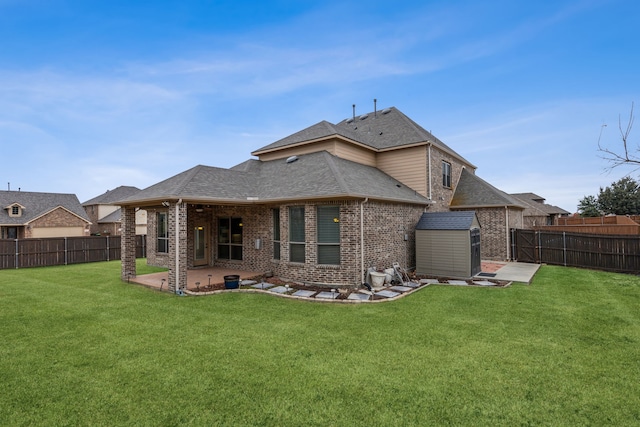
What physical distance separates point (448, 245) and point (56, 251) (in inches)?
771

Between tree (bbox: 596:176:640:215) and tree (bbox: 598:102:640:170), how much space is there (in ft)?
170

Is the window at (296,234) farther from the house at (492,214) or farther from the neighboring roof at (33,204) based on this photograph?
the neighboring roof at (33,204)

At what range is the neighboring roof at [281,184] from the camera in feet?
31.1

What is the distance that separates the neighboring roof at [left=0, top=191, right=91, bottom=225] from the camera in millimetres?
28453

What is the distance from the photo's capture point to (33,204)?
30.4m

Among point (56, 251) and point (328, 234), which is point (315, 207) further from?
point (56, 251)

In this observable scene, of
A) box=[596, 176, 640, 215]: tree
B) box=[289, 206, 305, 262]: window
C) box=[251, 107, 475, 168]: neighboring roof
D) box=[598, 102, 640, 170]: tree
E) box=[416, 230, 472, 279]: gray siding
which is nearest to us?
box=[598, 102, 640, 170]: tree

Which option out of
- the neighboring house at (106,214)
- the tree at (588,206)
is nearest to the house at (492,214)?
the neighboring house at (106,214)

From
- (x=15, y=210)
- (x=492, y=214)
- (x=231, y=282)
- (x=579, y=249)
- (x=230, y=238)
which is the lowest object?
(x=231, y=282)

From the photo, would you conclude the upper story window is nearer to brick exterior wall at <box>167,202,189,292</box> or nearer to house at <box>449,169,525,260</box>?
brick exterior wall at <box>167,202,189,292</box>

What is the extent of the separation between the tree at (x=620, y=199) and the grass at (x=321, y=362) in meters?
47.9

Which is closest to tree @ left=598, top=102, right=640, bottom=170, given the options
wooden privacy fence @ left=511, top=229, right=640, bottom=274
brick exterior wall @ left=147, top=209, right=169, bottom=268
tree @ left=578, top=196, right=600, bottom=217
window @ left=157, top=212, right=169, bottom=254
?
wooden privacy fence @ left=511, top=229, right=640, bottom=274

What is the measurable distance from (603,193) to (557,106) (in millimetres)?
44226

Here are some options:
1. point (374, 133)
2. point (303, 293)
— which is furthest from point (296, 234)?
point (374, 133)
